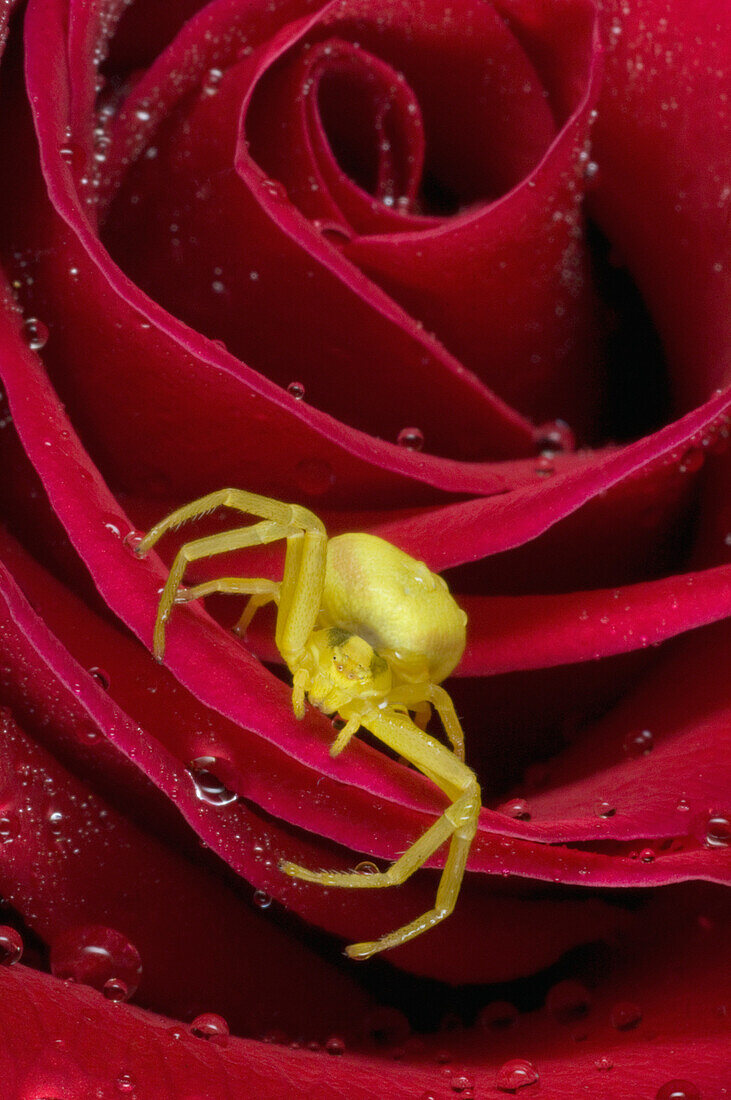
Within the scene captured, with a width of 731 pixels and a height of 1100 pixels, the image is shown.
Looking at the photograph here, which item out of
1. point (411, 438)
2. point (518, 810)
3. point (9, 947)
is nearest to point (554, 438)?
point (411, 438)

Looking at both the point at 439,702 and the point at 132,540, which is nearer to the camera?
the point at 132,540

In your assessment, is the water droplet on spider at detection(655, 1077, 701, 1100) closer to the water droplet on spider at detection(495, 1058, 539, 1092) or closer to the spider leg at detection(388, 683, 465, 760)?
the water droplet on spider at detection(495, 1058, 539, 1092)

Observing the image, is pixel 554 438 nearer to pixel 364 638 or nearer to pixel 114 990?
pixel 364 638

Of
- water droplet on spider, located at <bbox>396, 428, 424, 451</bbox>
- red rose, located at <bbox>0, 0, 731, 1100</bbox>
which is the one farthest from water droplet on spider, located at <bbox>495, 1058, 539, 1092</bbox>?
water droplet on spider, located at <bbox>396, 428, 424, 451</bbox>

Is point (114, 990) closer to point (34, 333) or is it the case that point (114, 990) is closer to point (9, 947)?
point (9, 947)

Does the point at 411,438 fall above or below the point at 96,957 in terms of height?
above
